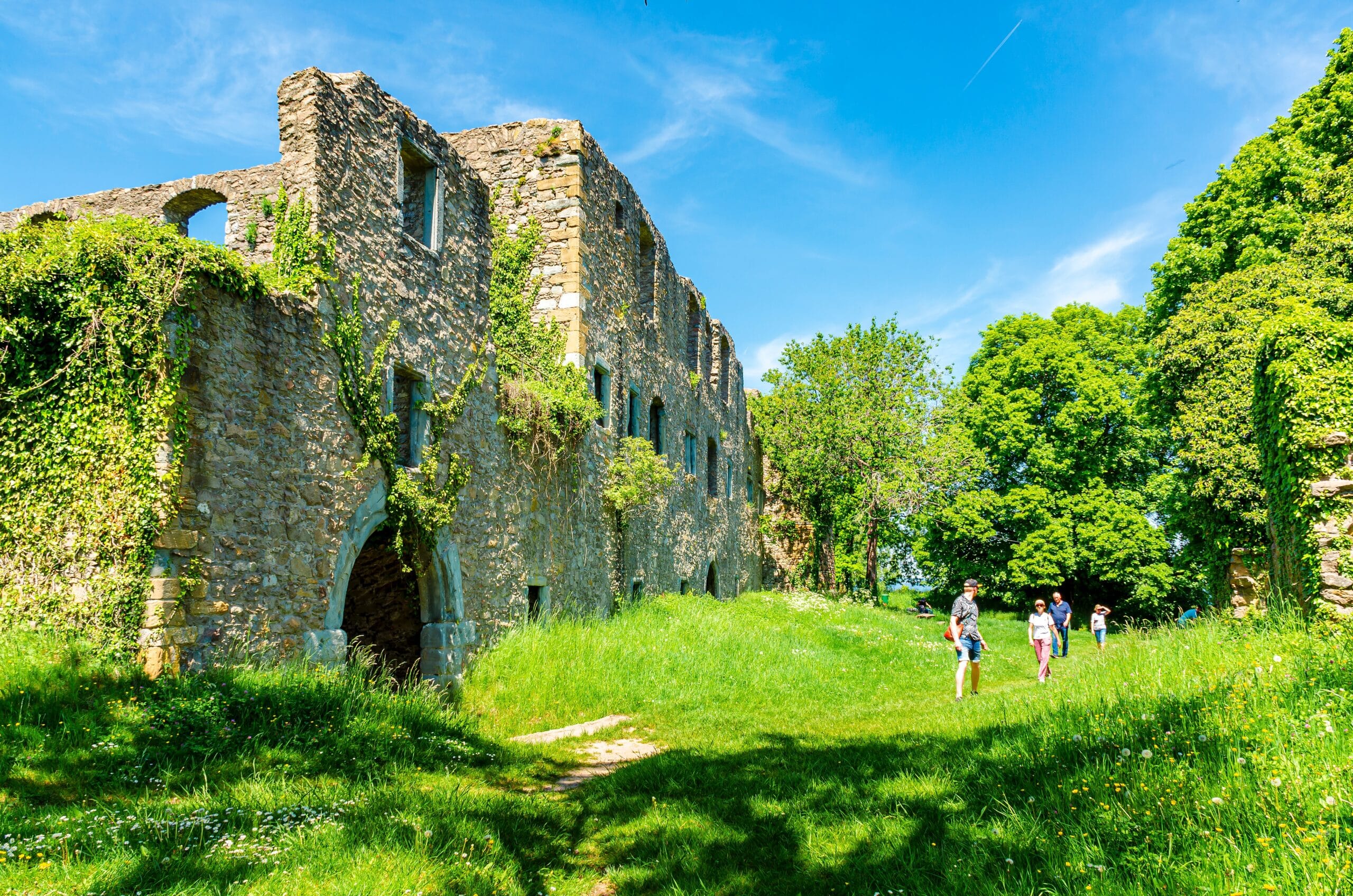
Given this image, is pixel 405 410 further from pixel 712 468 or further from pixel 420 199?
pixel 712 468

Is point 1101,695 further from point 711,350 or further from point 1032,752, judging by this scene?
point 711,350

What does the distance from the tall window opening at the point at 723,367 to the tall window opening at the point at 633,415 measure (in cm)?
761

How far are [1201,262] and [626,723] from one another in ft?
58.2

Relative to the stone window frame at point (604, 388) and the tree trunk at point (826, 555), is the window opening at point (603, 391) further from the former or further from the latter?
the tree trunk at point (826, 555)

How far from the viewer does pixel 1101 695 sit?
593 cm

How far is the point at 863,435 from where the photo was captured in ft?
89.6

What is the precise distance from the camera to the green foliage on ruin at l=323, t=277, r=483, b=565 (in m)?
7.73

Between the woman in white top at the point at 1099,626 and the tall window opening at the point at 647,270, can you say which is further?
the tall window opening at the point at 647,270

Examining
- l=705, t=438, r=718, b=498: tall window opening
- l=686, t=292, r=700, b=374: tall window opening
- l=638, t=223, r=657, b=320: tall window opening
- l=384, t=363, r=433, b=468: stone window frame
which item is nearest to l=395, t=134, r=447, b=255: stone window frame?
l=384, t=363, r=433, b=468: stone window frame

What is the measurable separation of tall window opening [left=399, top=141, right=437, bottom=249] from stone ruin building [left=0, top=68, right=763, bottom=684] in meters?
0.02

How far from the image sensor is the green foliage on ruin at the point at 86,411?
550cm

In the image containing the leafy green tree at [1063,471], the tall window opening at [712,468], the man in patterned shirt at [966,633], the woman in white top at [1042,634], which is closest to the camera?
the man in patterned shirt at [966,633]

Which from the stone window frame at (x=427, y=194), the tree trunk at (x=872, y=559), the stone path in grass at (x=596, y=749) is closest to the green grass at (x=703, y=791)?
the stone path in grass at (x=596, y=749)

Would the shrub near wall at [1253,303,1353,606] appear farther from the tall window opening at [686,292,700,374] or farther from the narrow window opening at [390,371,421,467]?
the tall window opening at [686,292,700,374]
